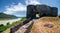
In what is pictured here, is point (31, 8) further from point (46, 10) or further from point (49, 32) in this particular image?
point (49, 32)

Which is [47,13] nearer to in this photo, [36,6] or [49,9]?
[49,9]

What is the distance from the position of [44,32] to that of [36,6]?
12.2 meters

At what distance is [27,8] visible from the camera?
80.0 ft

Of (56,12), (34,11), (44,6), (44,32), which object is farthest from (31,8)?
(44,32)

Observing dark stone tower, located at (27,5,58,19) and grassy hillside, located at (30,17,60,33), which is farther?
dark stone tower, located at (27,5,58,19)

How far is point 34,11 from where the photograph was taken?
78.1ft

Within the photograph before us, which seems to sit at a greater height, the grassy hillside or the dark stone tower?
the dark stone tower

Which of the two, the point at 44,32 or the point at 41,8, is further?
the point at 41,8

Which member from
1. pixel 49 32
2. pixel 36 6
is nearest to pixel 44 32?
pixel 49 32

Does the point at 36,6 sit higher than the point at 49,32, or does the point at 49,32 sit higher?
the point at 36,6

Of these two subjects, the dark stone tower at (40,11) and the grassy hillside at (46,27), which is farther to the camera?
the dark stone tower at (40,11)

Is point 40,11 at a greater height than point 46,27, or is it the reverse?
point 40,11

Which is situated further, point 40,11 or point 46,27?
point 40,11

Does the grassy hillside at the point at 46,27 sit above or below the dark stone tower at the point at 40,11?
below
